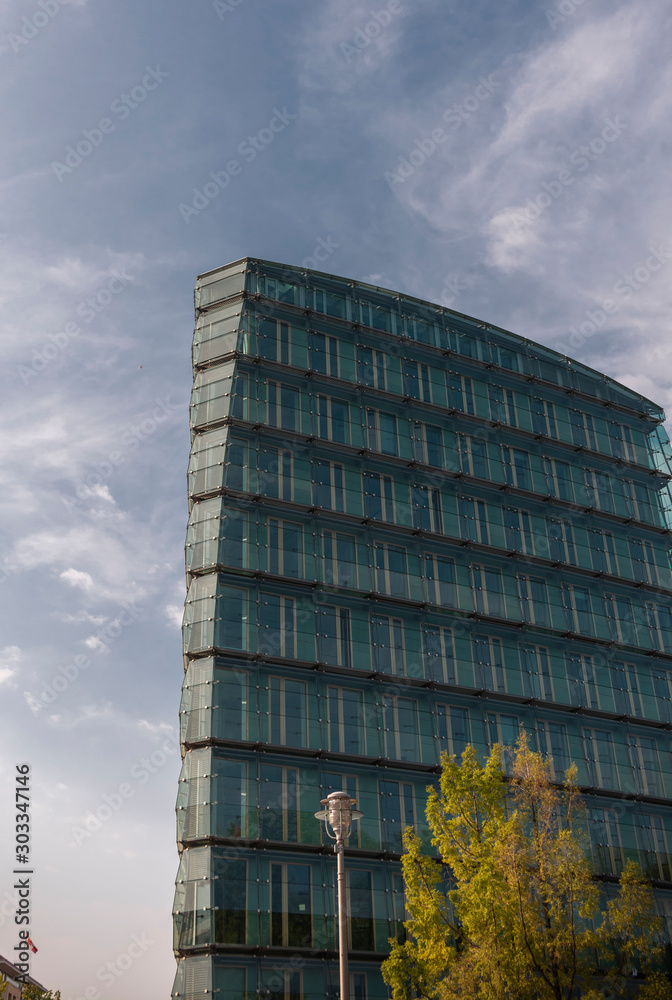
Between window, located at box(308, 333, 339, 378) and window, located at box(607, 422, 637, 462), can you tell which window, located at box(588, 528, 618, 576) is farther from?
window, located at box(308, 333, 339, 378)

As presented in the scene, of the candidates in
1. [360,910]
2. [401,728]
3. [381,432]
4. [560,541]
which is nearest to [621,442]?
[560,541]

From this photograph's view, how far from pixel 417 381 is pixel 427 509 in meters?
6.77

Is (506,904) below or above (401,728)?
below

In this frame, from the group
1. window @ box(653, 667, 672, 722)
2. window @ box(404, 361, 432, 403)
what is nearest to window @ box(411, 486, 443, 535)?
window @ box(404, 361, 432, 403)

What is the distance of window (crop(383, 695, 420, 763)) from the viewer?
40094 mm

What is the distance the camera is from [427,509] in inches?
1826

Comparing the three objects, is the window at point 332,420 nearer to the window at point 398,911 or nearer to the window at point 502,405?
the window at point 502,405

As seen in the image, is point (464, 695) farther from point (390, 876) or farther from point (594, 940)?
point (594, 940)

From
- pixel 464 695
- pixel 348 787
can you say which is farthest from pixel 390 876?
pixel 464 695

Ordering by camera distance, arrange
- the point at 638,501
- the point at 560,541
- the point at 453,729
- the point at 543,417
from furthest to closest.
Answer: the point at 638,501
the point at 543,417
the point at 560,541
the point at 453,729

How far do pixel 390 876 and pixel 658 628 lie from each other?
19.8 metres

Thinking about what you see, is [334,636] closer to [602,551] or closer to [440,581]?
[440,581]

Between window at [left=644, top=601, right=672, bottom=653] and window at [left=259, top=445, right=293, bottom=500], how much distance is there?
62.7 ft

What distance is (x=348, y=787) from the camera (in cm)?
3850
